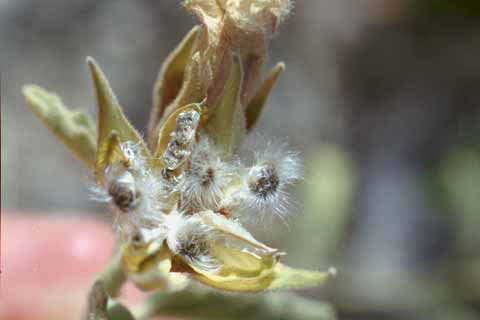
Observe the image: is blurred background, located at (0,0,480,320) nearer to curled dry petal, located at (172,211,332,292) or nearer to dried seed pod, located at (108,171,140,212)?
curled dry petal, located at (172,211,332,292)

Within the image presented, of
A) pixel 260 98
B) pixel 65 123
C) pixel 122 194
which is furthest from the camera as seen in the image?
pixel 65 123

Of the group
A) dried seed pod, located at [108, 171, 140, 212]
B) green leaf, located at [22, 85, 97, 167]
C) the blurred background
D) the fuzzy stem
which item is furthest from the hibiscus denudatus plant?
the blurred background

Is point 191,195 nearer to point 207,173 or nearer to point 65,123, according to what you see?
point 207,173

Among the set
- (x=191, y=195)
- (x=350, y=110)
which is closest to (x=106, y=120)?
(x=191, y=195)

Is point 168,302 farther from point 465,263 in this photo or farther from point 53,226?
point 465,263

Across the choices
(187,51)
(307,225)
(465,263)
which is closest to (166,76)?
(187,51)

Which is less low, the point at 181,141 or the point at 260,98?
the point at 260,98
